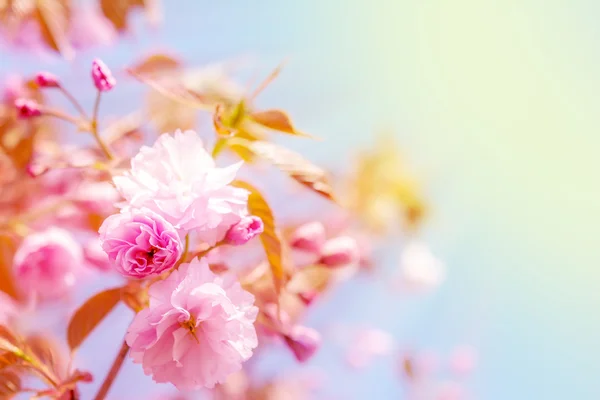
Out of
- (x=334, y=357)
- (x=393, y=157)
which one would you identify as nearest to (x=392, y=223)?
(x=393, y=157)

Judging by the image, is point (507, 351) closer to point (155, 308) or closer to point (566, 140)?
point (566, 140)

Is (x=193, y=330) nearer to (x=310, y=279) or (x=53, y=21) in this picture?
(x=310, y=279)

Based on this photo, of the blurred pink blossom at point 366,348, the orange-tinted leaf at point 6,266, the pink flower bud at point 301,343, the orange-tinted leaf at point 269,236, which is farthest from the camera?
the blurred pink blossom at point 366,348

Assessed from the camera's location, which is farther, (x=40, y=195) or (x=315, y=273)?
(x=40, y=195)

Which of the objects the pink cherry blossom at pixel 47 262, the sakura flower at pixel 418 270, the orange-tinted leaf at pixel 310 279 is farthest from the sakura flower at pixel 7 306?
the sakura flower at pixel 418 270

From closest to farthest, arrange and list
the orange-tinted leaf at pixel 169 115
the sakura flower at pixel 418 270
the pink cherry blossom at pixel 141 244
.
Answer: the pink cherry blossom at pixel 141 244
the orange-tinted leaf at pixel 169 115
the sakura flower at pixel 418 270

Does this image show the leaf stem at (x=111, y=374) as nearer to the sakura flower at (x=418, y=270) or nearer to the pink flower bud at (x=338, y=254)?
the pink flower bud at (x=338, y=254)
